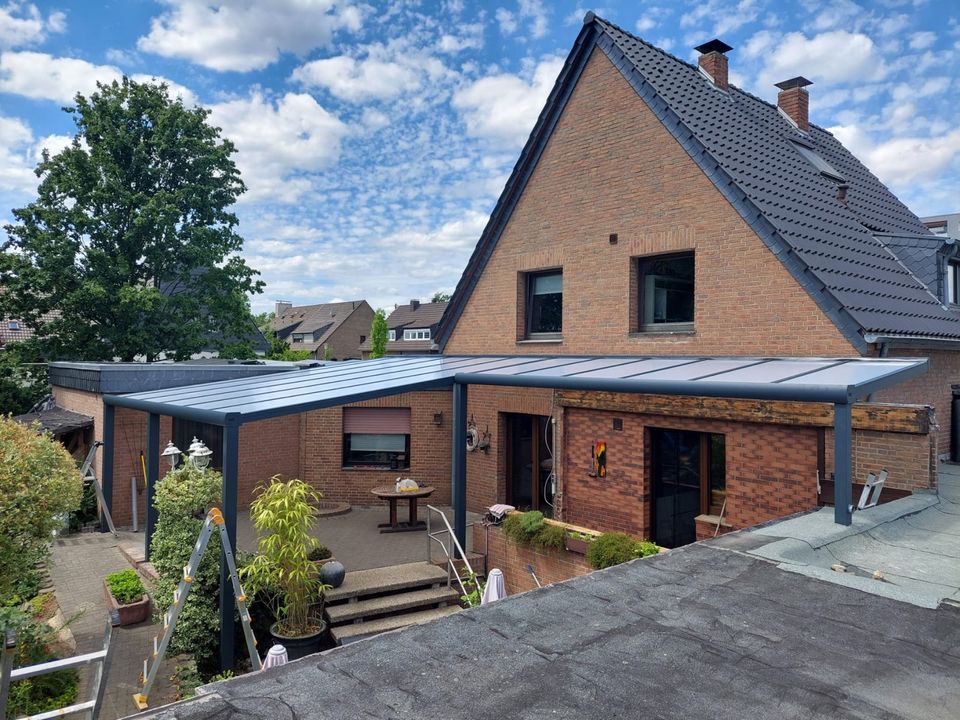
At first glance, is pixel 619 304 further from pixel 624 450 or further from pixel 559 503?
pixel 559 503

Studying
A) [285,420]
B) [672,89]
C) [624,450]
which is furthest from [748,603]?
[285,420]

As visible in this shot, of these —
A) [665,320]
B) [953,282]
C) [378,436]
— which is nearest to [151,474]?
[378,436]

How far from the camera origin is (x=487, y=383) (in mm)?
9789

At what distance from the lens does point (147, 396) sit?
11953 mm

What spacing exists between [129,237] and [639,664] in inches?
871

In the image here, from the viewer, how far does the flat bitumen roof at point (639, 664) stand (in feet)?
9.36

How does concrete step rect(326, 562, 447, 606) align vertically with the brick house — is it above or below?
below

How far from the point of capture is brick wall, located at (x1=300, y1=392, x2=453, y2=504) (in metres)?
15.1

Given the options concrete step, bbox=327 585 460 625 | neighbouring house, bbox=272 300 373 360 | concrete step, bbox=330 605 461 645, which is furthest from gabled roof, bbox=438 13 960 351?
neighbouring house, bbox=272 300 373 360

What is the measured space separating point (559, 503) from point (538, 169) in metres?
6.60

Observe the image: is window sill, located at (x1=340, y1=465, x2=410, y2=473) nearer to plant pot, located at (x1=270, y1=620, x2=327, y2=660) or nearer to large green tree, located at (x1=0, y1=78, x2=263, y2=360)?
plant pot, located at (x1=270, y1=620, x2=327, y2=660)

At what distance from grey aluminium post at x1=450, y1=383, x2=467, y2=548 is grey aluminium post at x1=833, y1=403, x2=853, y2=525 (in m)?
5.51

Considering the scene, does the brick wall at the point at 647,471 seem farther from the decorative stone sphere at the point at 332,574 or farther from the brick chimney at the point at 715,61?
the brick chimney at the point at 715,61

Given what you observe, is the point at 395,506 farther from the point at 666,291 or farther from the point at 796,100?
the point at 796,100
